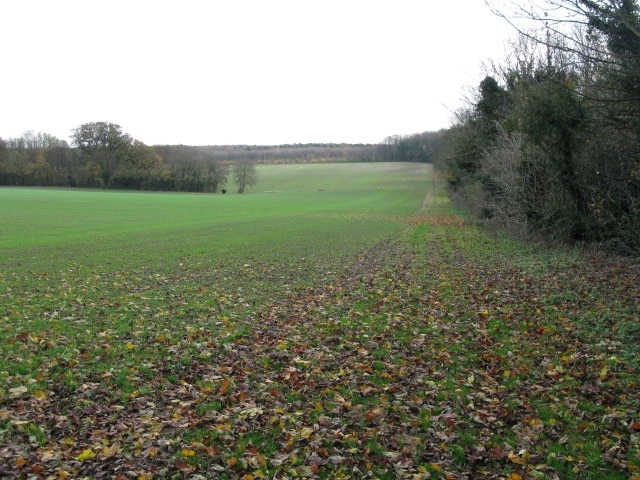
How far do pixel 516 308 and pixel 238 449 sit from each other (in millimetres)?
8337

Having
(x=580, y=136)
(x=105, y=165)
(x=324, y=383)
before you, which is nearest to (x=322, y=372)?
(x=324, y=383)

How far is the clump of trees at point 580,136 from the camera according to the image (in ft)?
38.0

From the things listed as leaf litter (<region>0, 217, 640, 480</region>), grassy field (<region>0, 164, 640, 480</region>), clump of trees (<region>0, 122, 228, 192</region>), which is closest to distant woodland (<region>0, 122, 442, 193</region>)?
clump of trees (<region>0, 122, 228, 192</region>)

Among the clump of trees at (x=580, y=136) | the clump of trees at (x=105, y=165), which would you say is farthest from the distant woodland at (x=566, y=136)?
the clump of trees at (x=105, y=165)

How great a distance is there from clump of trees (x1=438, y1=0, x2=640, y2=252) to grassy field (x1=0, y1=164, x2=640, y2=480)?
308cm

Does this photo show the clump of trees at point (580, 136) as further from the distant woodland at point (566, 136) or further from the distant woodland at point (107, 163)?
the distant woodland at point (107, 163)

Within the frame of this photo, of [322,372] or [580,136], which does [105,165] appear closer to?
[580,136]

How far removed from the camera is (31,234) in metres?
29.9

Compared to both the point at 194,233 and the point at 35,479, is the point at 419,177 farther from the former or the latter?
the point at 35,479

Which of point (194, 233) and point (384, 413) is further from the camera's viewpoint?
point (194, 233)

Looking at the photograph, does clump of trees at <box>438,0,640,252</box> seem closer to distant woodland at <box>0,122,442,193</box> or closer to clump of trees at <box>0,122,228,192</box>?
distant woodland at <box>0,122,442,193</box>

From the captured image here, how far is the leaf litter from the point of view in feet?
17.3

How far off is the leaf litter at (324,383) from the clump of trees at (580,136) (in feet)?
16.5

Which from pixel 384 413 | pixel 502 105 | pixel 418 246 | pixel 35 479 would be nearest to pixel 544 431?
pixel 384 413
